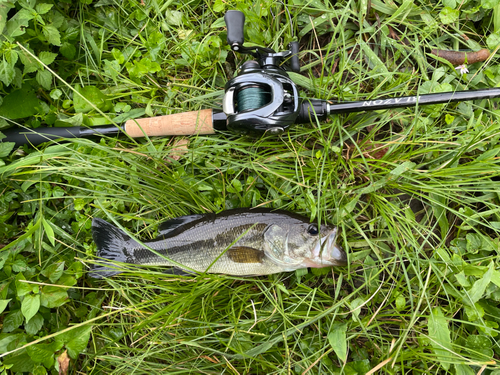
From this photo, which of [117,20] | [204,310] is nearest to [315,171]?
[204,310]

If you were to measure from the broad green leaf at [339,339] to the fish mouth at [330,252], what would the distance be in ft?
1.65

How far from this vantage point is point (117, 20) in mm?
3066

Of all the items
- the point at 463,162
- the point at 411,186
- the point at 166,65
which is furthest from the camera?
the point at 166,65

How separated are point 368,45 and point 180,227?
236cm

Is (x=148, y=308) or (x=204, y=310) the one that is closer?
(x=204, y=310)

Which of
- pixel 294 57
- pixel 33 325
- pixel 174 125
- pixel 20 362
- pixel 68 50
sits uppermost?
pixel 68 50

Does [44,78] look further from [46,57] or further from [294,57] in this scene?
[294,57]

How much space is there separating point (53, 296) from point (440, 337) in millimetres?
3079

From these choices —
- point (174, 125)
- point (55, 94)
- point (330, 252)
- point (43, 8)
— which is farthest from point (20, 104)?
point (330, 252)

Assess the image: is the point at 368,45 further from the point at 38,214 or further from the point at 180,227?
the point at 38,214

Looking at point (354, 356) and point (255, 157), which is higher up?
point (255, 157)

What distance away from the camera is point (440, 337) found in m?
2.35

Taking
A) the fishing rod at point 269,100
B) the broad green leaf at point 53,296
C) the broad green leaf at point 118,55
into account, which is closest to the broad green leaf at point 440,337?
the fishing rod at point 269,100

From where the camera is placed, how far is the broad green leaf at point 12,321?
2.69 metres
